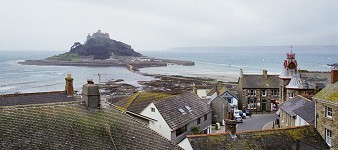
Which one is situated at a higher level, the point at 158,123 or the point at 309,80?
the point at 309,80

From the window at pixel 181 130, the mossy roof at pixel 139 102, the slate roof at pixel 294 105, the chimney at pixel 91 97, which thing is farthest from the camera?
the mossy roof at pixel 139 102

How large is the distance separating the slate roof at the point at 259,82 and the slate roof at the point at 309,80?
1132cm

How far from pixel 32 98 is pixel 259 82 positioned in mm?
39844

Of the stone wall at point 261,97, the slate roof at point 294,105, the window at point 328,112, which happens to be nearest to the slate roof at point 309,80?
the slate roof at point 294,105

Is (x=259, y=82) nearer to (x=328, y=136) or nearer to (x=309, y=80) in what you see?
(x=309, y=80)

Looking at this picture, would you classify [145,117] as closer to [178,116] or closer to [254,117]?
[178,116]

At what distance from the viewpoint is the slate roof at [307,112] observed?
28.5 m

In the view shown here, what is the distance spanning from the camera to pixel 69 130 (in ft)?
53.1

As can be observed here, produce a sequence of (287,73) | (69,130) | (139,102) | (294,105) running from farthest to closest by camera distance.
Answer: (287,73) → (139,102) → (294,105) → (69,130)

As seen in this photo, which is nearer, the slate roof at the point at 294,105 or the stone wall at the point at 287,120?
the slate roof at the point at 294,105

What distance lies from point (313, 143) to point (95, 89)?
52.1ft

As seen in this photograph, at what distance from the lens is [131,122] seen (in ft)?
61.1

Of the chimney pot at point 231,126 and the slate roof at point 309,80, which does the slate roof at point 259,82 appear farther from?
the chimney pot at point 231,126

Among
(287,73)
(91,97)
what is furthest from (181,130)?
(287,73)
